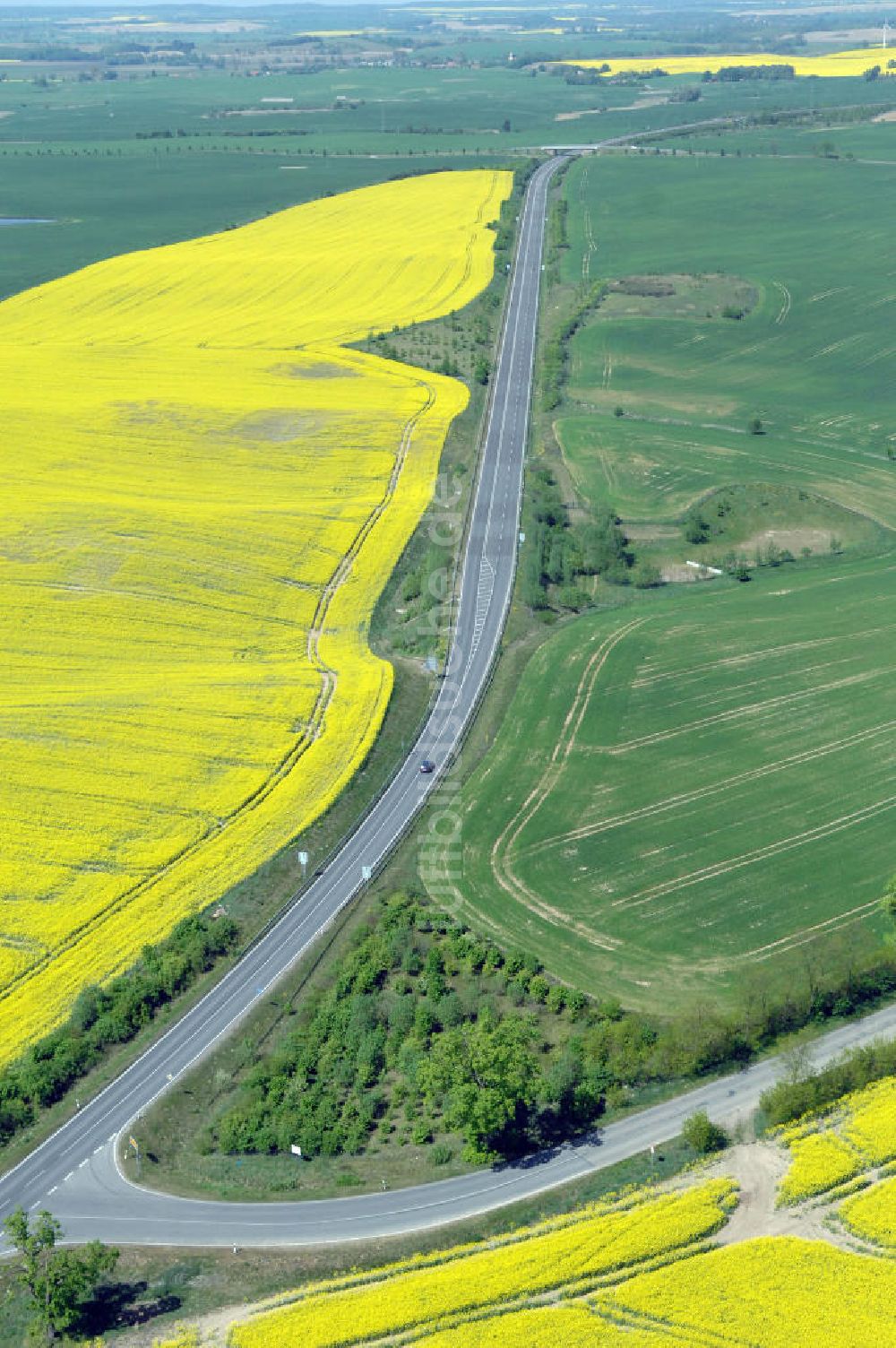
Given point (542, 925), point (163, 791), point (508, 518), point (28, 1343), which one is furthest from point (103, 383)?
point (28, 1343)

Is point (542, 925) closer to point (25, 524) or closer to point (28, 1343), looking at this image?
point (28, 1343)

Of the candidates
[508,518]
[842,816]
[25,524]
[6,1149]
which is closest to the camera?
[6,1149]

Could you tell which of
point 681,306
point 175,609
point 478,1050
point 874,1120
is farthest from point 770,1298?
point 681,306

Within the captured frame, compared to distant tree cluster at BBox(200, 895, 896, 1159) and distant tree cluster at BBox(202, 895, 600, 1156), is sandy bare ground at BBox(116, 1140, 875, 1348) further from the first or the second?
distant tree cluster at BBox(202, 895, 600, 1156)

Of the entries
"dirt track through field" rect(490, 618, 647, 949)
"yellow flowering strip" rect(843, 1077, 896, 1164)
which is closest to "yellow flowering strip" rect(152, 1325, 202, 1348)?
"dirt track through field" rect(490, 618, 647, 949)

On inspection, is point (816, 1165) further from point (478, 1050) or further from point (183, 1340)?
point (183, 1340)

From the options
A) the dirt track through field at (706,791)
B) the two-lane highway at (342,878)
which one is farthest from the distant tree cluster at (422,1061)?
the dirt track through field at (706,791)
